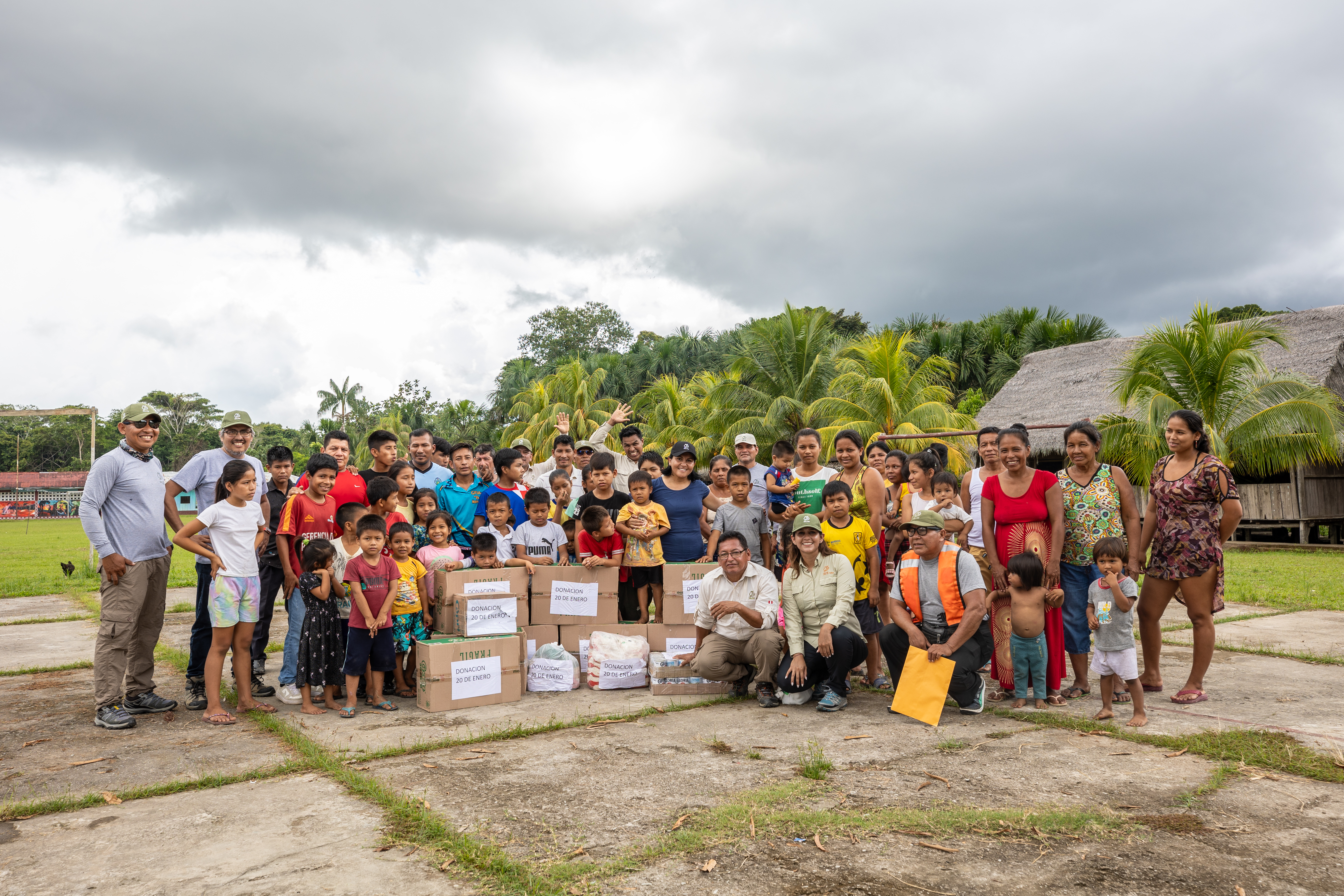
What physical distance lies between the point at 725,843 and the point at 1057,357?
23.1 m

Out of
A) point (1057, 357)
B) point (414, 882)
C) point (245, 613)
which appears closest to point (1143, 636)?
point (414, 882)

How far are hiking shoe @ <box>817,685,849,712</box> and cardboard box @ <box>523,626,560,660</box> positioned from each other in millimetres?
2061

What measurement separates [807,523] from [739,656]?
41.1 inches

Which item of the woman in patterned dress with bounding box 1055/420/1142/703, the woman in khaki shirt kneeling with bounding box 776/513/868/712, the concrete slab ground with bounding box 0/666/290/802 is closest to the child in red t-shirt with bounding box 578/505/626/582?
the woman in khaki shirt kneeling with bounding box 776/513/868/712

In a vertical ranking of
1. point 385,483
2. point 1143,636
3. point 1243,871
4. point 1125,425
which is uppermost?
point 1125,425

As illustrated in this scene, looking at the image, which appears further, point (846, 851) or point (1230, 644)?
point (1230, 644)

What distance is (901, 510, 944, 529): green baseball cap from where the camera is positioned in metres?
5.12

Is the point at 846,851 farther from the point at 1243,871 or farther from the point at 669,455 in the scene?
the point at 669,455

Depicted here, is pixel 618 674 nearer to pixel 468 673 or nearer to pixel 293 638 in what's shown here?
pixel 468 673

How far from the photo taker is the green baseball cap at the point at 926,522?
512cm

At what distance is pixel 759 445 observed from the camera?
72.1 feet

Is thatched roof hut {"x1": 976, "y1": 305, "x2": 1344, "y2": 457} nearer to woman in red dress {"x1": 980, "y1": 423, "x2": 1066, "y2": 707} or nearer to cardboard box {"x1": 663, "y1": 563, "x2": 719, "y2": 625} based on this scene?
woman in red dress {"x1": 980, "y1": 423, "x2": 1066, "y2": 707}

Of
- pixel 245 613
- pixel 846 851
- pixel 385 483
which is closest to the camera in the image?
pixel 846 851

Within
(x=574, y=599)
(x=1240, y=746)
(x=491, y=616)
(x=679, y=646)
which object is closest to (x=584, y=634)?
(x=574, y=599)
